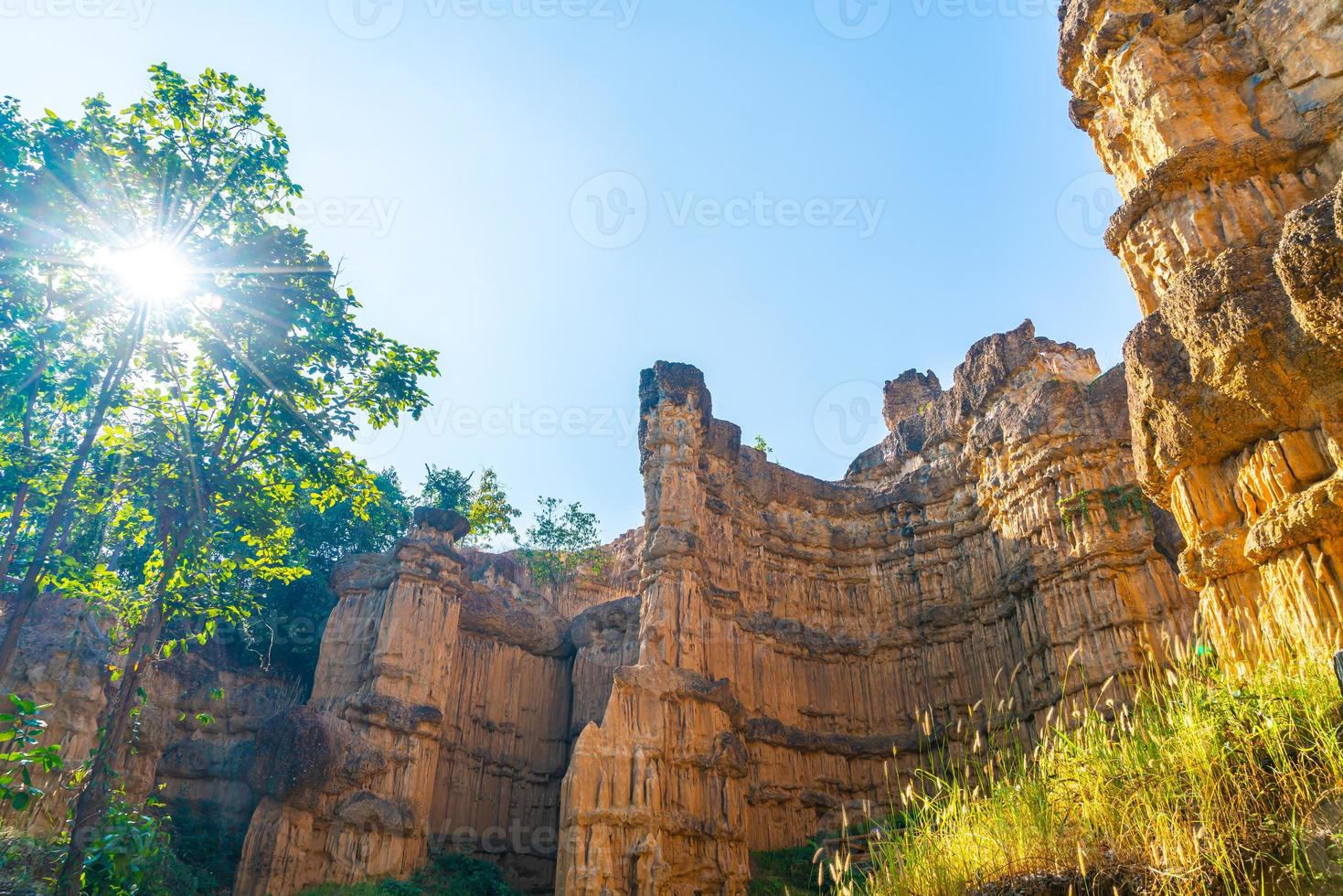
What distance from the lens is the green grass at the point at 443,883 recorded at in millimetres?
→ 19875

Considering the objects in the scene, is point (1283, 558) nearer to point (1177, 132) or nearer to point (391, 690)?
point (1177, 132)

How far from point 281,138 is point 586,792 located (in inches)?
573

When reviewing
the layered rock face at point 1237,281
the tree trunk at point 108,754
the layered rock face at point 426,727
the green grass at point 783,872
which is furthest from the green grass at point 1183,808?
the layered rock face at point 426,727

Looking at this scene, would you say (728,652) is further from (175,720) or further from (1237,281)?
(1237,281)

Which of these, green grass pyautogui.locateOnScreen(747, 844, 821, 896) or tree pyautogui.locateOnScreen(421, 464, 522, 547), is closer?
green grass pyautogui.locateOnScreen(747, 844, 821, 896)

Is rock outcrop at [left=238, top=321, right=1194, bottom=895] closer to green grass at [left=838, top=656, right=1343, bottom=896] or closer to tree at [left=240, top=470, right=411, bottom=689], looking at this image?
tree at [left=240, top=470, right=411, bottom=689]

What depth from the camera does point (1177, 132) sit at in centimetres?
883

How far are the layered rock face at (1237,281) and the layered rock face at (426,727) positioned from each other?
19.4 meters

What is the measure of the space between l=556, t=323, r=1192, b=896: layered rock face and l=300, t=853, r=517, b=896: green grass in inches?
166

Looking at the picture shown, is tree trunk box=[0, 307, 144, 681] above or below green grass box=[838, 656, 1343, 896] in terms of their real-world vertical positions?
above

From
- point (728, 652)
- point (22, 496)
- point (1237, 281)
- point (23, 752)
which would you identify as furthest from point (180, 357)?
point (728, 652)

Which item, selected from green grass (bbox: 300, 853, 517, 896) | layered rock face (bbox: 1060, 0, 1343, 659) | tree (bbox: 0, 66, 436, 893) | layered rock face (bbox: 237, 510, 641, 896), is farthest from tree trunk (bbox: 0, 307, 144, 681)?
layered rock face (bbox: 1060, 0, 1343, 659)

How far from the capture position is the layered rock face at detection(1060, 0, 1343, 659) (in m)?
6.41

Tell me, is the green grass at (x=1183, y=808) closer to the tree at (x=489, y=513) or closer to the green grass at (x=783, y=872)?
the green grass at (x=783, y=872)
